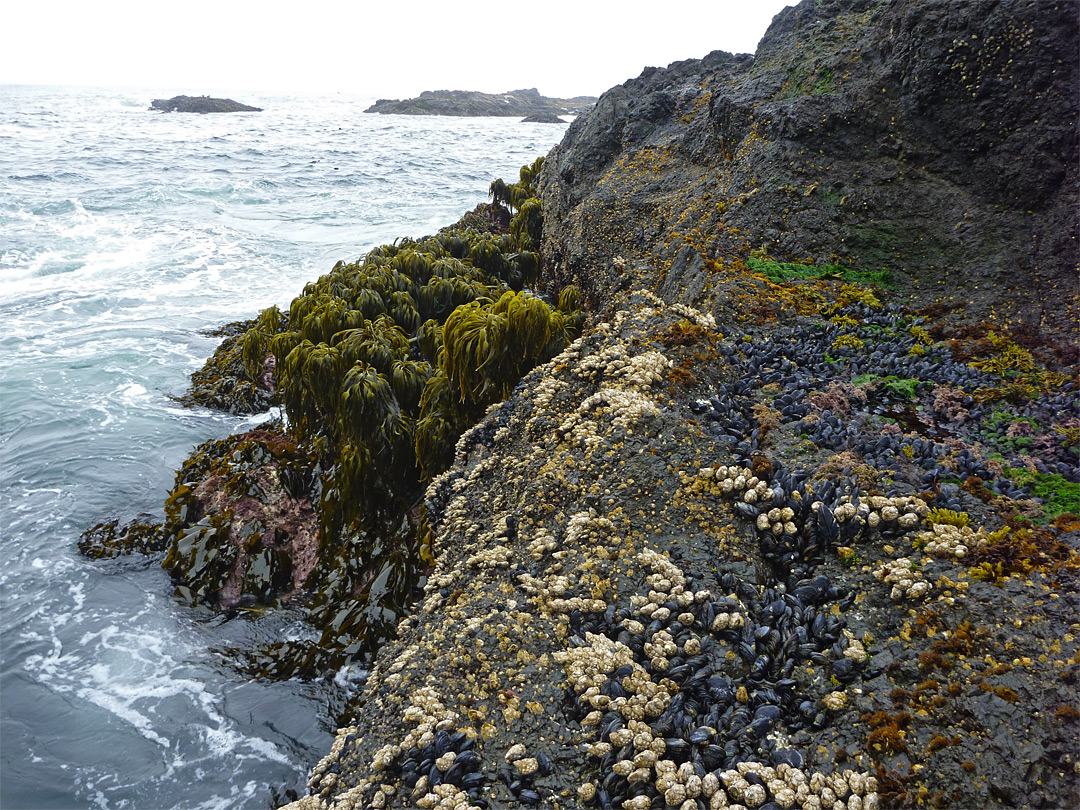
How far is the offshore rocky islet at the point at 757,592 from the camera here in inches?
92.1

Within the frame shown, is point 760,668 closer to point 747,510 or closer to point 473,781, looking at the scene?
point 747,510

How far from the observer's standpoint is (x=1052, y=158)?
512 cm

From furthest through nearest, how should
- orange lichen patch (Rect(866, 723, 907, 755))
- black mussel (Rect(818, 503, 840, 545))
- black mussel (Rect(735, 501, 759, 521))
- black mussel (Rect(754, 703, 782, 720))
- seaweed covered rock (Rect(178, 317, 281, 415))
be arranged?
seaweed covered rock (Rect(178, 317, 281, 415)) < black mussel (Rect(735, 501, 759, 521)) < black mussel (Rect(818, 503, 840, 545)) < black mussel (Rect(754, 703, 782, 720)) < orange lichen patch (Rect(866, 723, 907, 755))

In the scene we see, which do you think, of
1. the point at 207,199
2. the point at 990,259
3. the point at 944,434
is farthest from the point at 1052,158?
the point at 207,199

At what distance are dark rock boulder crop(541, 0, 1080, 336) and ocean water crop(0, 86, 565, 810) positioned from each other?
237 inches

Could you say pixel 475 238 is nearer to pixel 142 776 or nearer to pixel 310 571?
pixel 310 571

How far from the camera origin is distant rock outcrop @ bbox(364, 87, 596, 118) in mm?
78250

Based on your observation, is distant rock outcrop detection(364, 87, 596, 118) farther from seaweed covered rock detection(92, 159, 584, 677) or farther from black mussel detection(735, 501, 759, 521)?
black mussel detection(735, 501, 759, 521)

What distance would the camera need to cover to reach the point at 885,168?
6180 mm

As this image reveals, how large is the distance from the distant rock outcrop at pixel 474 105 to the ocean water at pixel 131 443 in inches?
2060

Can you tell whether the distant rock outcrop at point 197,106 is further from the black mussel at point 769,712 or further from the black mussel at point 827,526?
the black mussel at point 769,712

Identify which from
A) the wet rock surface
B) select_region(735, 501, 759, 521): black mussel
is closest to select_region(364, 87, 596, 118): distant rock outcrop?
the wet rock surface

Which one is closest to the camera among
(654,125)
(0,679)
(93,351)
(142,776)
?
(142,776)

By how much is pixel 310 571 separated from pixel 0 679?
2.93m
